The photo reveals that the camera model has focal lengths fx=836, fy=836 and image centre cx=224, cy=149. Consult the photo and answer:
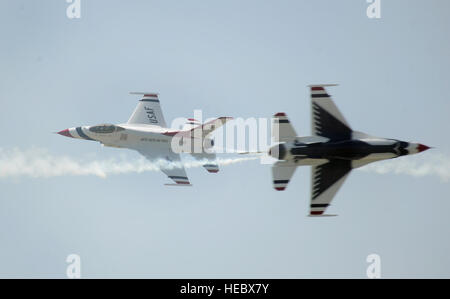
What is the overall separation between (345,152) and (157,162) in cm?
1601

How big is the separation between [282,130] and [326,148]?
9.24 feet

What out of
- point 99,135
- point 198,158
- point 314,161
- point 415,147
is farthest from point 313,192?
point 99,135

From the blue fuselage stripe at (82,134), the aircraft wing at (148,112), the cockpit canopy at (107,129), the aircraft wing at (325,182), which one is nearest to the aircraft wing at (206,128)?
the aircraft wing at (148,112)

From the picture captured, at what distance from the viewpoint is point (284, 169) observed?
5009 centimetres

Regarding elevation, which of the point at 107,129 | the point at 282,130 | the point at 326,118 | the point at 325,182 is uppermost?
the point at 326,118

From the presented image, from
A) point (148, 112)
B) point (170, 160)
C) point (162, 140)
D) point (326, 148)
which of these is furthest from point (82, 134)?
point (326, 148)

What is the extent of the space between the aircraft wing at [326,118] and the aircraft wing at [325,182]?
1939mm

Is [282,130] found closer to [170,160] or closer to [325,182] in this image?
[325,182]

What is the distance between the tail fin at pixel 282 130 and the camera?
4906cm

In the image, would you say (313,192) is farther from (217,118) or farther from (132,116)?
(132,116)

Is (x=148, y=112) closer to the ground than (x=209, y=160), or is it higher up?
higher up

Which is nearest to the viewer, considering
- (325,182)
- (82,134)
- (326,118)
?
(326,118)

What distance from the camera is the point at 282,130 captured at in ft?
161

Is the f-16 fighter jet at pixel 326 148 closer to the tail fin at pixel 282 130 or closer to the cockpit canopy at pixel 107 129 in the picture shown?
the tail fin at pixel 282 130
